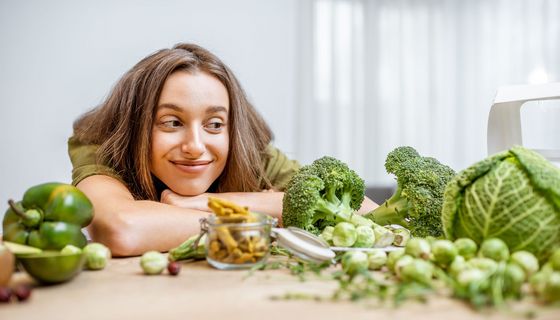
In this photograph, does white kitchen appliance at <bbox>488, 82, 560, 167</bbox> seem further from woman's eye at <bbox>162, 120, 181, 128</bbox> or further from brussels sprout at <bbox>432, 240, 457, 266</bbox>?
woman's eye at <bbox>162, 120, 181, 128</bbox>

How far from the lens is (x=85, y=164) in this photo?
173 cm

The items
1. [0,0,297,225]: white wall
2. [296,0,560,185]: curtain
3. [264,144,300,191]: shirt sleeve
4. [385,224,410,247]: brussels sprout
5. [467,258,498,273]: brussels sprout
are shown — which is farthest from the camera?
[296,0,560,185]: curtain

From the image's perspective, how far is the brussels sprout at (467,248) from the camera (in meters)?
0.94

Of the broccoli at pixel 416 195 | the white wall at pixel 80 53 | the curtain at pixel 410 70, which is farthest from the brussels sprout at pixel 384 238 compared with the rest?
the curtain at pixel 410 70

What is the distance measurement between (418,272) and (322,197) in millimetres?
549

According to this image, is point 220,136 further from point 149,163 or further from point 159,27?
point 159,27

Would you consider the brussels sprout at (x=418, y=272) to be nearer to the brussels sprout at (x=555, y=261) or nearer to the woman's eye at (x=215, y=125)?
the brussels sprout at (x=555, y=261)

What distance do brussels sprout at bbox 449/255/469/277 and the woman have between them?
0.70 m

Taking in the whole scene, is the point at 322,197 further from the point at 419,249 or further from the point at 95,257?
the point at 95,257

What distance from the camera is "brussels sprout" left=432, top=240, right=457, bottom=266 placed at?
93cm

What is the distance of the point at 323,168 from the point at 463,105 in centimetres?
331

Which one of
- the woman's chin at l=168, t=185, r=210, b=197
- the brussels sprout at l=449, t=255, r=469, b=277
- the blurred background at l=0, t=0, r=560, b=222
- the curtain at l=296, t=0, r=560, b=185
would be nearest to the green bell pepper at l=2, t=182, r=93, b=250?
the woman's chin at l=168, t=185, r=210, b=197

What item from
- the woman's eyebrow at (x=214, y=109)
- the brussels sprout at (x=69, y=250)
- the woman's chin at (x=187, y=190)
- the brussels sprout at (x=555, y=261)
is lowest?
the woman's chin at (x=187, y=190)

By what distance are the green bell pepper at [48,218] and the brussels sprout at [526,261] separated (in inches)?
32.7
